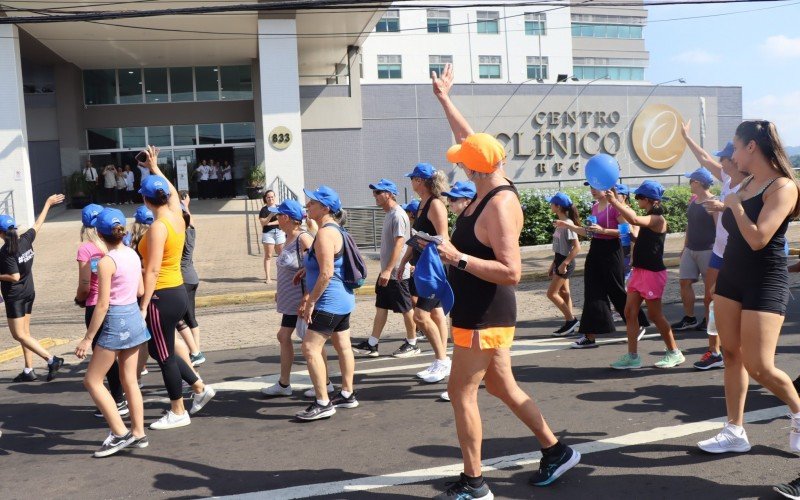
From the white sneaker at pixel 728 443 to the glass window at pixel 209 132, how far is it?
2974 centimetres

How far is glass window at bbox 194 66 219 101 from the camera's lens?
3238cm

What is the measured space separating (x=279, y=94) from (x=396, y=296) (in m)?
17.9

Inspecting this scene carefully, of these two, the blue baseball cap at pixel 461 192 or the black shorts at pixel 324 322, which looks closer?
the black shorts at pixel 324 322

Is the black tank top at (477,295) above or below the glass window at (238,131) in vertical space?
below

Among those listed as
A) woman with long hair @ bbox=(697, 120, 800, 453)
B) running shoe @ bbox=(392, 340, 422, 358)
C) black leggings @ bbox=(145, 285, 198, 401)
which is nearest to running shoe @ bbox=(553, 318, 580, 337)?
A: running shoe @ bbox=(392, 340, 422, 358)

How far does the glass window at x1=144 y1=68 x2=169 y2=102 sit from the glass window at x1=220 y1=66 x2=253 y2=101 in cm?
240

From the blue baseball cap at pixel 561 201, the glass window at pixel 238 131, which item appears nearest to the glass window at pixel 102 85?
the glass window at pixel 238 131

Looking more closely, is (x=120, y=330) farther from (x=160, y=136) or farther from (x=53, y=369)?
(x=160, y=136)

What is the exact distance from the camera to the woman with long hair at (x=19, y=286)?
7637 mm

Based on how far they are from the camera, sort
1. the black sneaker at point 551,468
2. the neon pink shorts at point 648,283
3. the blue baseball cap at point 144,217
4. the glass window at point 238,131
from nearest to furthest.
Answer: the black sneaker at point 551,468, the blue baseball cap at point 144,217, the neon pink shorts at point 648,283, the glass window at point 238,131

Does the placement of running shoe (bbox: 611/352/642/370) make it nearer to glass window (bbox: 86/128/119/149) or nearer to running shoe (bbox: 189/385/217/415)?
running shoe (bbox: 189/385/217/415)

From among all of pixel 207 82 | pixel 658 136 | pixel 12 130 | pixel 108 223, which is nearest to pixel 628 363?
pixel 108 223

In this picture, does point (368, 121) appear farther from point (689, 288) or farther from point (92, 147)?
point (689, 288)

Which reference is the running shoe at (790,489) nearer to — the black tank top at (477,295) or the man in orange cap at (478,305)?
the man in orange cap at (478,305)
